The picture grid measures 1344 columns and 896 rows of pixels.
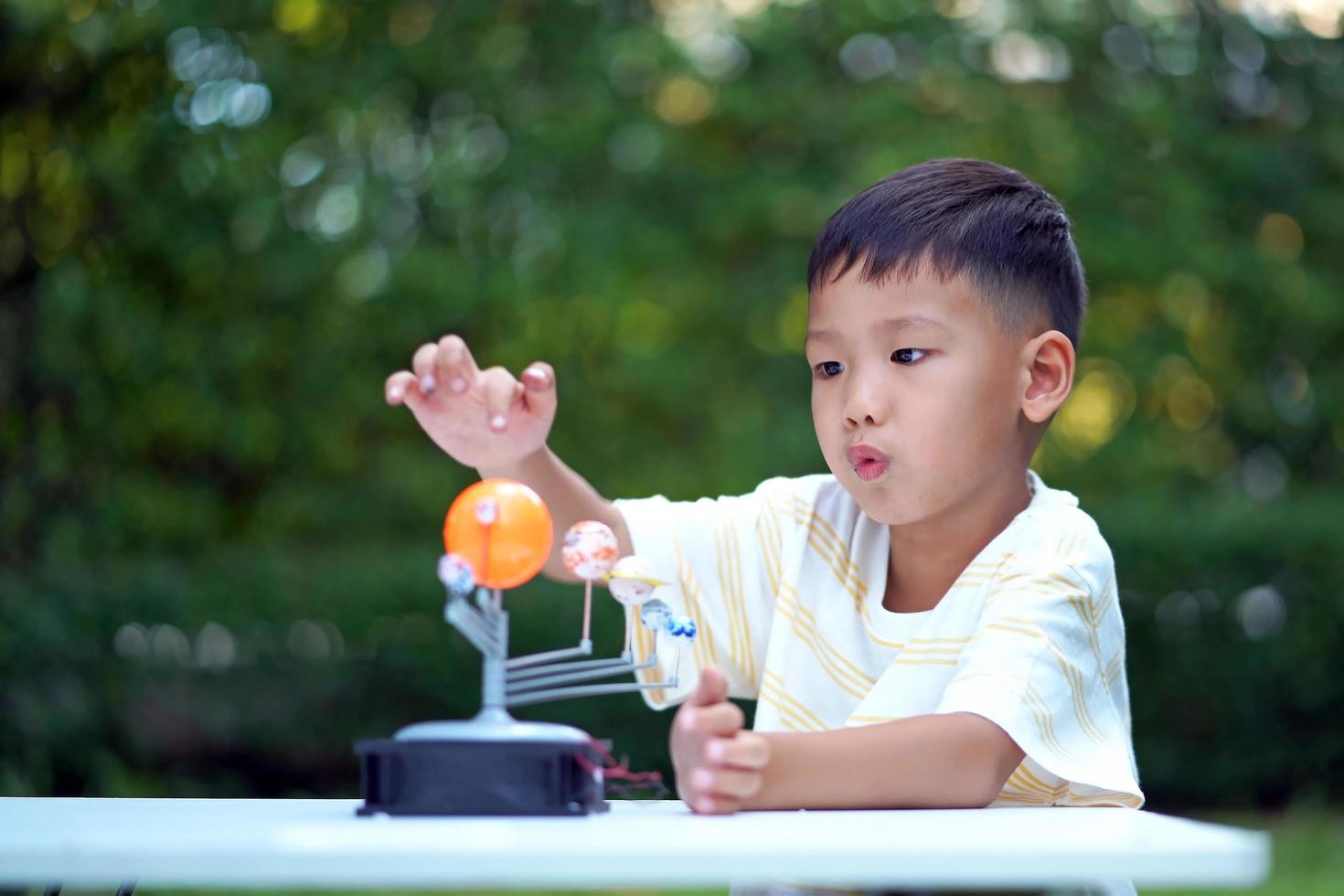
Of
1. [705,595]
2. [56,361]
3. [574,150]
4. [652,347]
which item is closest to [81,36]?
[56,361]

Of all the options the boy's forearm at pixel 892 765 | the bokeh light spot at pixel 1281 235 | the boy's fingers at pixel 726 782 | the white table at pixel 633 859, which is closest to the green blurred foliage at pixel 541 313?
the bokeh light spot at pixel 1281 235

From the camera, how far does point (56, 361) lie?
580 centimetres

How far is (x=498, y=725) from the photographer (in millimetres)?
1220

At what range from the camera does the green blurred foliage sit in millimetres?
5527

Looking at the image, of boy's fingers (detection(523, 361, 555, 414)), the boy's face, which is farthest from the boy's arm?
boy's fingers (detection(523, 361, 555, 414))

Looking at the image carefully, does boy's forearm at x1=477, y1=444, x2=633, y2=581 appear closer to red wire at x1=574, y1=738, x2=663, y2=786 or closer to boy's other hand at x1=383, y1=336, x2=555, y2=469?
boy's other hand at x1=383, y1=336, x2=555, y2=469

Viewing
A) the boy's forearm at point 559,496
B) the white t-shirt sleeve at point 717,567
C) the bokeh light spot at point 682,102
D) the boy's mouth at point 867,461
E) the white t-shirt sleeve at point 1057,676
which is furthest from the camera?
the bokeh light spot at point 682,102

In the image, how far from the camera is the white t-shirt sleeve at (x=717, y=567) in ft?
6.39

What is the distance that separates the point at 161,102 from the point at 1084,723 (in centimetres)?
526

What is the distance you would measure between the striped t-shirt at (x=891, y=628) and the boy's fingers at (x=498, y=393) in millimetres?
323

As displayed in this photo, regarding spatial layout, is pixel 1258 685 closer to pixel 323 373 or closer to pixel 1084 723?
pixel 323 373

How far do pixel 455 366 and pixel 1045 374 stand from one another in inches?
28.5

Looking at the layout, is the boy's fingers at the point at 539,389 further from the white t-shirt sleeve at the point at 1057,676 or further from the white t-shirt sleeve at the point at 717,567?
the white t-shirt sleeve at the point at 1057,676

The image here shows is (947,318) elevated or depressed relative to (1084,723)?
elevated
